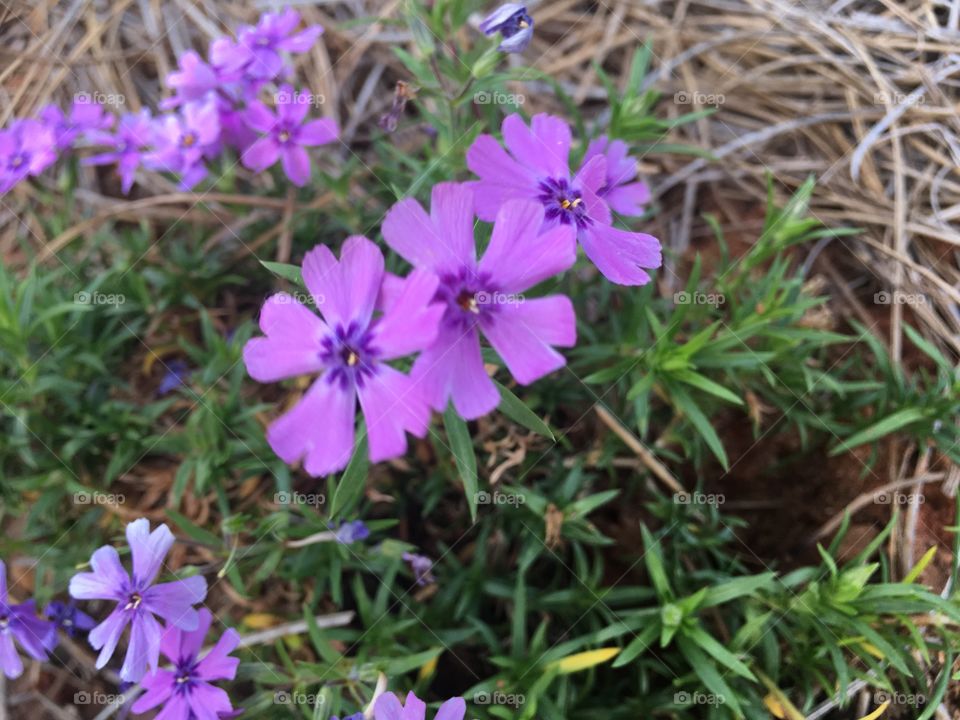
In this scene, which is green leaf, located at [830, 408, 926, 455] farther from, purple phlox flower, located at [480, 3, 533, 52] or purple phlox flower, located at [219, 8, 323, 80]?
purple phlox flower, located at [219, 8, 323, 80]

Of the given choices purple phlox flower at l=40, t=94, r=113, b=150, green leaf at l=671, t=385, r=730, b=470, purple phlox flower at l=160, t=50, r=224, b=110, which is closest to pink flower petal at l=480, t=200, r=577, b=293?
green leaf at l=671, t=385, r=730, b=470

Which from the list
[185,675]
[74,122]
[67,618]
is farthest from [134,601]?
[74,122]

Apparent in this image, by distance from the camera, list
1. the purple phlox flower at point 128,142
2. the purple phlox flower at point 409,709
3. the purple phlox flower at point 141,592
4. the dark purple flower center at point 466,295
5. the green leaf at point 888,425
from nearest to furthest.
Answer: the dark purple flower center at point 466,295, the purple phlox flower at point 409,709, the purple phlox flower at point 141,592, the green leaf at point 888,425, the purple phlox flower at point 128,142

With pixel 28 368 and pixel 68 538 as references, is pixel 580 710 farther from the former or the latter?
pixel 28 368

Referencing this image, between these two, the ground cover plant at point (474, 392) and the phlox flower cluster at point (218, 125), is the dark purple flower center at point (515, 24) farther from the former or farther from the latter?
the phlox flower cluster at point (218, 125)

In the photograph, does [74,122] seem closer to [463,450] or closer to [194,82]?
[194,82]

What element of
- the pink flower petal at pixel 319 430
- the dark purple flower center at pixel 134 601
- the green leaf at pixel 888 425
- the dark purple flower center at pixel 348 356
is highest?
the dark purple flower center at pixel 348 356

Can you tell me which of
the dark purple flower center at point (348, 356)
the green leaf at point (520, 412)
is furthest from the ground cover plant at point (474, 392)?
the green leaf at point (520, 412)
